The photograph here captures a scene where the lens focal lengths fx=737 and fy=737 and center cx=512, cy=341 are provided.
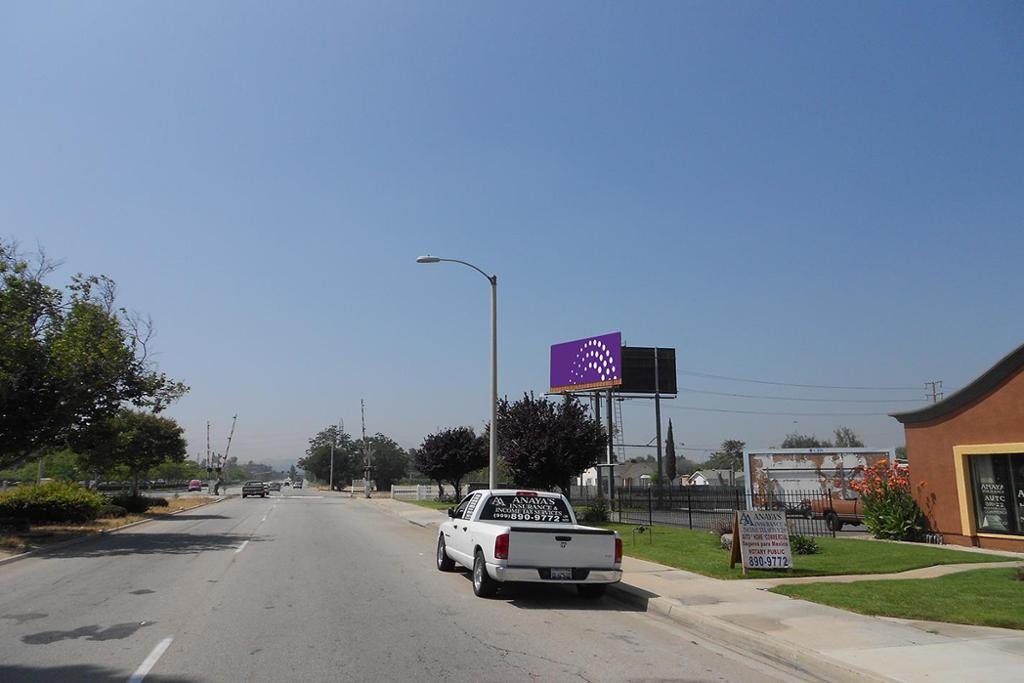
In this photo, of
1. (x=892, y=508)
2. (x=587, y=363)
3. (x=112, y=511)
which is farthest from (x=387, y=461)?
(x=892, y=508)

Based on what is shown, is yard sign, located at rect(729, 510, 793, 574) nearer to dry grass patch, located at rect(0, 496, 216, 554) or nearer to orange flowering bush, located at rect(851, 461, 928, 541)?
orange flowering bush, located at rect(851, 461, 928, 541)

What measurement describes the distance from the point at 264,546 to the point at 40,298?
9.78m

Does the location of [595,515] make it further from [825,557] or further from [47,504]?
[47,504]

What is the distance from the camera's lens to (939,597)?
10.9 m

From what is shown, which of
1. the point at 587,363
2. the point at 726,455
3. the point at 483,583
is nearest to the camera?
the point at 483,583

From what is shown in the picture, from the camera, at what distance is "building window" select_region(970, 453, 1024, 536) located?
55.5 feet

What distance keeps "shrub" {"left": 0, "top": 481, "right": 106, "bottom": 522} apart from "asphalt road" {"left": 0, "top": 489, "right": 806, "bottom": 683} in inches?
384

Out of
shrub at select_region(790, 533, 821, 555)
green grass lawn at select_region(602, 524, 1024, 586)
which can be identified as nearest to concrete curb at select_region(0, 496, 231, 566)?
green grass lawn at select_region(602, 524, 1024, 586)

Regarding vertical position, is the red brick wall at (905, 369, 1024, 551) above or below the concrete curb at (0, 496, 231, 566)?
above

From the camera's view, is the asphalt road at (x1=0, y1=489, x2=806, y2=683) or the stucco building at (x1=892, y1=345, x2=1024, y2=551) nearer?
the asphalt road at (x1=0, y1=489, x2=806, y2=683)

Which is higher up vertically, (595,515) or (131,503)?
(131,503)

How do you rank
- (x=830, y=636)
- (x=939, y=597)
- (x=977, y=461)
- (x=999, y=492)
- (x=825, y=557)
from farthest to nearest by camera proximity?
(x=977, y=461) → (x=999, y=492) → (x=825, y=557) → (x=939, y=597) → (x=830, y=636)

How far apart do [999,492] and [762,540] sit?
7.67 m

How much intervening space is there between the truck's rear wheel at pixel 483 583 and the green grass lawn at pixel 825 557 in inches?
176
